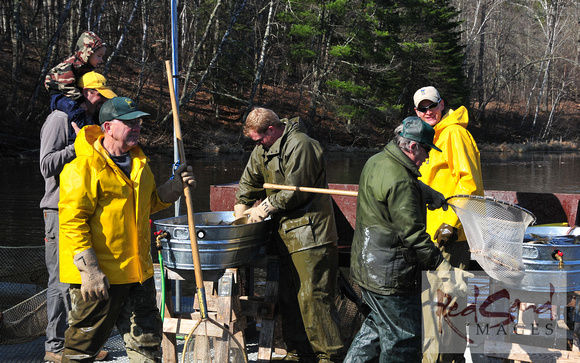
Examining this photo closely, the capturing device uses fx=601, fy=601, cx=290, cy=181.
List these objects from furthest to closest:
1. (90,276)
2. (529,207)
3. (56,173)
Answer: (529,207) < (56,173) < (90,276)

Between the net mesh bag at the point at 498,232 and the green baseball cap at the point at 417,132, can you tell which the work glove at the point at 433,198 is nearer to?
the net mesh bag at the point at 498,232

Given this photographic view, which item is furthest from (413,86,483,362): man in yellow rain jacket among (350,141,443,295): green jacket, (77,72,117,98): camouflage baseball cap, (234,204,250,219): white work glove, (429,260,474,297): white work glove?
(77,72,117,98): camouflage baseball cap

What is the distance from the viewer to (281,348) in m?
5.03

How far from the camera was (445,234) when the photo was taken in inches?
169

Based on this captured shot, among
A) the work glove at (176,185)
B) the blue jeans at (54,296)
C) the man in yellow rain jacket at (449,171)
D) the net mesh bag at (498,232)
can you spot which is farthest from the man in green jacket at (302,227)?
the blue jeans at (54,296)

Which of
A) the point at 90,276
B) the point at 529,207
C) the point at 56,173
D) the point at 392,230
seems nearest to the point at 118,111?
the point at 90,276

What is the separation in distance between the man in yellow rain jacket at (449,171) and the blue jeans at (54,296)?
9.14ft

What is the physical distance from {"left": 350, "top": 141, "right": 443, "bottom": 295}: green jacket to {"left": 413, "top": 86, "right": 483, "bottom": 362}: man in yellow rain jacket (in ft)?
2.30

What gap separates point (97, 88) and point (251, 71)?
93.4 feet

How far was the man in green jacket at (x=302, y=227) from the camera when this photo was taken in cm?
445

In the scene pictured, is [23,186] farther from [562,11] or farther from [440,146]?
[562,11]

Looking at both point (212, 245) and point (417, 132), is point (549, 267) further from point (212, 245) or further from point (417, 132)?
point (212, 245)

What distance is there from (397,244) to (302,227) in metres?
1.04

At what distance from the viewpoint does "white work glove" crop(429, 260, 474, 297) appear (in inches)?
145
